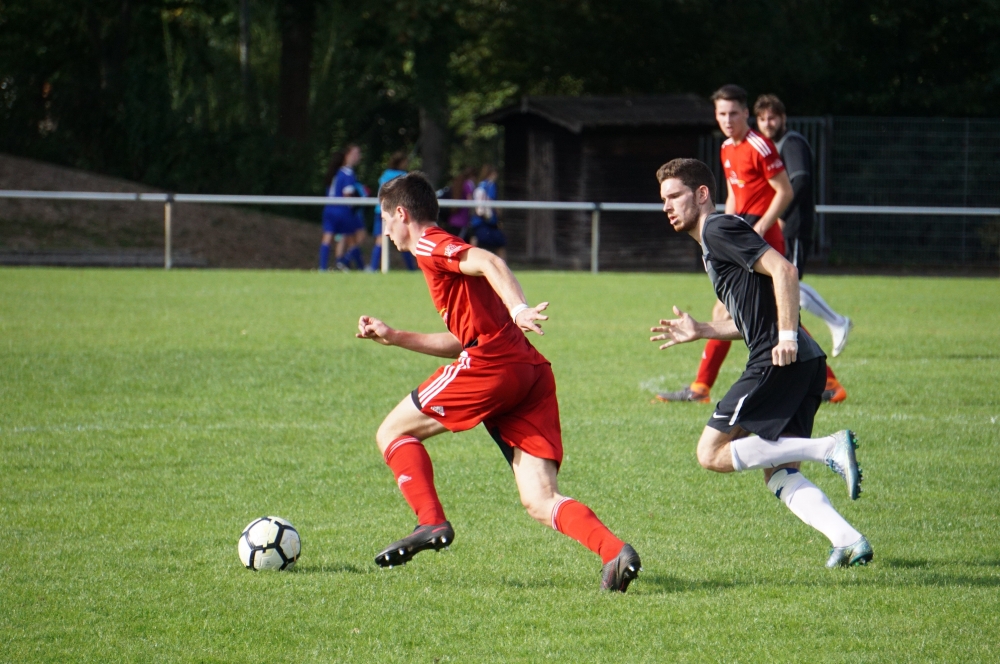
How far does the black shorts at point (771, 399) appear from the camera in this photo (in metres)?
4.85

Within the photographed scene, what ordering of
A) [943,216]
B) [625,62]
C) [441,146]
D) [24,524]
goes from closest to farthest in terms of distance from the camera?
[24,524] → [943,216] → [441,146] → [625,62]

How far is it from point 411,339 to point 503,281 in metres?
0.68

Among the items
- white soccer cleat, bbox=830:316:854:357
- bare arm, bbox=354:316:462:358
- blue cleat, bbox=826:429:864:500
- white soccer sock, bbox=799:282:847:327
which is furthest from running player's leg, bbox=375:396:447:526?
white soccer cleat, bbox=830:316:854:357

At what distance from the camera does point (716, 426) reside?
494 centimetres

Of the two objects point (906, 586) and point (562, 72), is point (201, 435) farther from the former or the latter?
point (562, 72)

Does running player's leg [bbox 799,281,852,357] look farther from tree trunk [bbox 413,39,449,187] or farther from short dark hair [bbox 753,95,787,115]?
tree trunk [bbox 413,39,449,187]

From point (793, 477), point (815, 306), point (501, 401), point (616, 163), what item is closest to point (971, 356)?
point (815, 306)

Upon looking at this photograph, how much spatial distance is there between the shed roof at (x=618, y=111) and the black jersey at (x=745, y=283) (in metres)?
19.5

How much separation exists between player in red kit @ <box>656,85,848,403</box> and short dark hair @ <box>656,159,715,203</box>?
3356 mm

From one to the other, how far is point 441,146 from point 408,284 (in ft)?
39.3

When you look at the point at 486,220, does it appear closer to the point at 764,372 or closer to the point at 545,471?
the point at 764,372

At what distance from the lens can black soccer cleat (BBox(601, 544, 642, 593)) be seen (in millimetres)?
4383

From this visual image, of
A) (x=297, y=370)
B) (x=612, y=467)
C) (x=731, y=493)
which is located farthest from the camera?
(x=297, y=370)

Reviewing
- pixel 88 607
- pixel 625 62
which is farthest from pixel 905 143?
pixel 88 607
